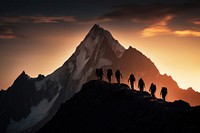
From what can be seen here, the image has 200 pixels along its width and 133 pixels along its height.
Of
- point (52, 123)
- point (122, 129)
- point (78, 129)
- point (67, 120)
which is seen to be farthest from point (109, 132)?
point (52, 123)

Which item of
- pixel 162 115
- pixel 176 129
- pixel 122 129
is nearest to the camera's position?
pixel 176 129

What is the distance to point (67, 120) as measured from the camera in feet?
473

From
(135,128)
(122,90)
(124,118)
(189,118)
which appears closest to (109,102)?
(122,90)

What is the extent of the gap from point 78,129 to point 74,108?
1743cm

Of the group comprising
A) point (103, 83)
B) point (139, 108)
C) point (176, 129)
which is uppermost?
point (103, 83)

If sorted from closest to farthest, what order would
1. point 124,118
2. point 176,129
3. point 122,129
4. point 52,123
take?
1. point 176,129
2. point 122,129
3. point 124,118
4. point 52,123

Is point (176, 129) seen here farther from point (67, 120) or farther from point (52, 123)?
point (52, 123)

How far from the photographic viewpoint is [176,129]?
93.2 meters

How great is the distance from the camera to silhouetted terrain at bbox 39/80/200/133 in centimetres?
9886

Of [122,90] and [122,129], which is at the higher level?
[122,90]

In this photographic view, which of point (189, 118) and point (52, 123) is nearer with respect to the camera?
point (189, 118)

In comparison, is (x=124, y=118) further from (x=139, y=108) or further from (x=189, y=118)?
(x=189, y=118)

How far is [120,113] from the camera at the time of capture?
126125 millimetres

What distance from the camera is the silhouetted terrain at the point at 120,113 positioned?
9886cm
